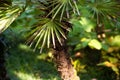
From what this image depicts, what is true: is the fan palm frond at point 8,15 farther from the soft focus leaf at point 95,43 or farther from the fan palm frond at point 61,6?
the soft focus leaf at point 95,43

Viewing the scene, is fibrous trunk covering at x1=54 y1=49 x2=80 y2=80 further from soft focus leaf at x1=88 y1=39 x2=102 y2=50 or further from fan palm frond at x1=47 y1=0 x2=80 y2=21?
soft focus leaf at x1=88 y1=39 x2=102 y2=50

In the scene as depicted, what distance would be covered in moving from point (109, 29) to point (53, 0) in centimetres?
304

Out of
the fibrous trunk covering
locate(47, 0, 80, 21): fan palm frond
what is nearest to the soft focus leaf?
the fibrous trunk covering

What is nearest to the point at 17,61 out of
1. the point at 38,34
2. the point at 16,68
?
the point at 16,68

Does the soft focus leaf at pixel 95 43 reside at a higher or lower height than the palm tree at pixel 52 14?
lower

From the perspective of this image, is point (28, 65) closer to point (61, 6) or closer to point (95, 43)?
point (95, 43)

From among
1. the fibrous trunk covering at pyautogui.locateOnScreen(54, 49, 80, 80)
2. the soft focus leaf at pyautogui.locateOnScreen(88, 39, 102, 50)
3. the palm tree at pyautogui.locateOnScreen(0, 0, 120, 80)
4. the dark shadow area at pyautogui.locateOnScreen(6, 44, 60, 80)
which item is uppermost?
the palm tree at pyautogui.locateOnScreen(0, 0, 120, 80)

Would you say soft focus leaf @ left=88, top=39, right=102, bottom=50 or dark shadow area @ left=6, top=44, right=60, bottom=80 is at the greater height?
soft focus leaf @ left=88, top=39, right=102, bottom=50

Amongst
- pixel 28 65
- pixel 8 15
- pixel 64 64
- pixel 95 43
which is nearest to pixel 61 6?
pixel 8 15

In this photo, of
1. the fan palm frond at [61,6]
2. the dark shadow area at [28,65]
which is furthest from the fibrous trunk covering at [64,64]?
the dark shadow area at [28,65]

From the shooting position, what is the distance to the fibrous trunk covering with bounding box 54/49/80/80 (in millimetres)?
3321

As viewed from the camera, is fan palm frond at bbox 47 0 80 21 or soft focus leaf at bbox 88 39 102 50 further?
soft focus leaf at bbox 88 39 102 50

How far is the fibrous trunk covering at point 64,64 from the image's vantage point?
3321mm

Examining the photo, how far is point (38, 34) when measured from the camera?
112 inches
